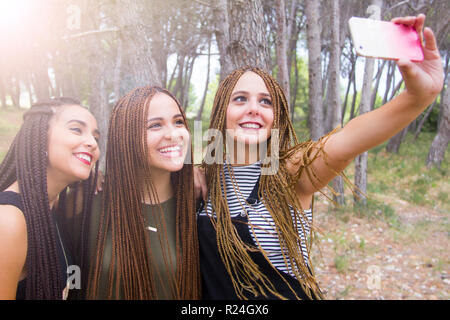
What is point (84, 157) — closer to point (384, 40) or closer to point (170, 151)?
point (170, 151)

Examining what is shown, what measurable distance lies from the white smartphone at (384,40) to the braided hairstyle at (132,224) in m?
1.11

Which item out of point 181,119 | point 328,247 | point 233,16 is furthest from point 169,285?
point 328,247

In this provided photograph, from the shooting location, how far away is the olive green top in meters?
1.80

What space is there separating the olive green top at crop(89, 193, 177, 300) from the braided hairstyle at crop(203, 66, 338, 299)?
269mm

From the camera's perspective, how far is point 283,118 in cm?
206

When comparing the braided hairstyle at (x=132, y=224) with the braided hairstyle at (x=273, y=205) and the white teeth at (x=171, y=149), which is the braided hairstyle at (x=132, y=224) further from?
the braided hairstyle at (x=273, y=205)

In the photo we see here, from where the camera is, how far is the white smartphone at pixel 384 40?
127cm

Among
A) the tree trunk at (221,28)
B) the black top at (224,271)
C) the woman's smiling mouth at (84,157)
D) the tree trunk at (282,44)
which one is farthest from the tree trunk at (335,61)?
the woman's smiling mouth at (84,157)

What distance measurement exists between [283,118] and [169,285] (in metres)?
1.16

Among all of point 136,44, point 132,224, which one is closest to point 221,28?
point 136,44

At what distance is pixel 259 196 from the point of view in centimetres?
194

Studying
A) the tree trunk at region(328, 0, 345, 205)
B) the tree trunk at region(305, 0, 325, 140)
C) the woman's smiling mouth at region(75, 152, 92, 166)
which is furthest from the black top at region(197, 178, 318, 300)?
the tree trunk at region(328, 0, 345, 205)

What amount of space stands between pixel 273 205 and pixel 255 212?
0.35 feet

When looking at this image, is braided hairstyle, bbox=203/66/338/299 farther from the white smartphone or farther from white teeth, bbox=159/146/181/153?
the white smartphone
